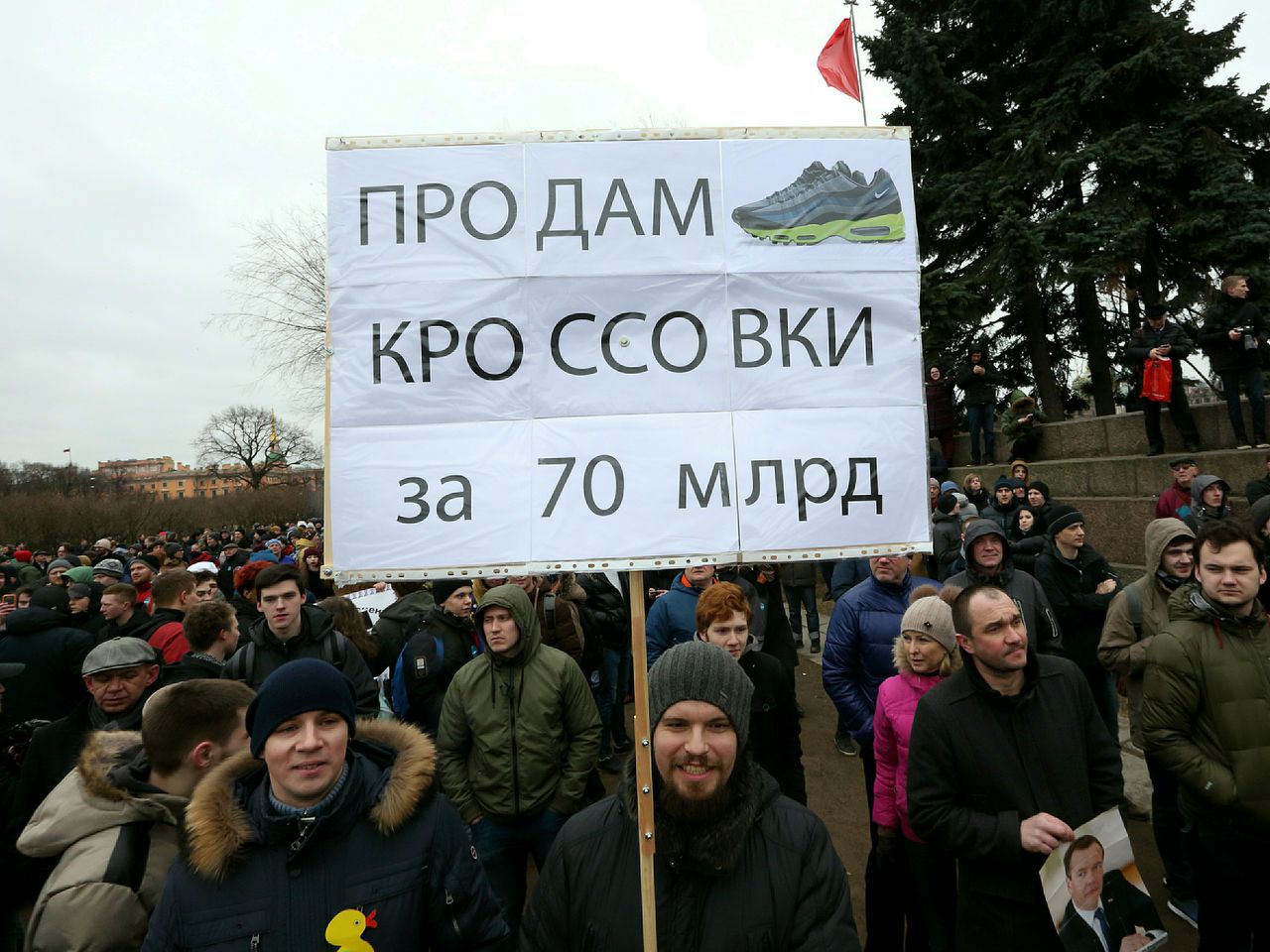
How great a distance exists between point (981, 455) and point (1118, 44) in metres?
8.25

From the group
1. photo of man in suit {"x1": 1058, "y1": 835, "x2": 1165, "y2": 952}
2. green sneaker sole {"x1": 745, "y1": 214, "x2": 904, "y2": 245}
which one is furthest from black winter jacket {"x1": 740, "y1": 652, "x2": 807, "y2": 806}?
green sneaker sole {"x1": 745, "y1": 214, "x2": 904, "y2": 245}

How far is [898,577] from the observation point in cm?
402

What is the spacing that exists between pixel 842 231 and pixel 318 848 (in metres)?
2.43

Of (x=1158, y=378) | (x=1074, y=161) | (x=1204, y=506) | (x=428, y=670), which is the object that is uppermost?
(x=1074, y=161)

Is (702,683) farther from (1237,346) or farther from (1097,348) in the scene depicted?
A: (1097,348)

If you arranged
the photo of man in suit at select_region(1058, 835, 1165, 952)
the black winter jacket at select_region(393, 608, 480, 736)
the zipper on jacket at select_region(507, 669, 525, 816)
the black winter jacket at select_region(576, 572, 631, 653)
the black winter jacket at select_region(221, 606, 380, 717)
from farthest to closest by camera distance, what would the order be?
the black winter jacket at select_region(576, 572, 631, 653) < the black winter jacket at select_region(393, 608, 480, 736) < the black winter jacket at select_region(221, 606, 380, 717) < the zipper on jacket at select_region(507, 669, 525, 816) < the photo of man in suit at select_region(1058, 835, 1165, 952)

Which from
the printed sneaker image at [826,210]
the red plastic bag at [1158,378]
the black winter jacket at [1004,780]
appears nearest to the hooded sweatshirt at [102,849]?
the black winter jacket at [1004,780]

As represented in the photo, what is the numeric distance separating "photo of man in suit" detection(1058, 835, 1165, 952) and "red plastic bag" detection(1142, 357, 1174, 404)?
892 centimetres

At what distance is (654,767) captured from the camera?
2.08 metres

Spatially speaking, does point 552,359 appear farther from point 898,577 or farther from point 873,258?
point 898,577

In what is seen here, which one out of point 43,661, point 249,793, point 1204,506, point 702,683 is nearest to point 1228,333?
point 1204,506

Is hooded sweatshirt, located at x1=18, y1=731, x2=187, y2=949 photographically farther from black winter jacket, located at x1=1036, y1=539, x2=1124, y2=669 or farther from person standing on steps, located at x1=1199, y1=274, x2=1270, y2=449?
person standing on steps, located at x1=1199, y1=274, x2=1270, y2=449

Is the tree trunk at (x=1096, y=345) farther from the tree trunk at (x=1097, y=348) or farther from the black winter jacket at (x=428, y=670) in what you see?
the black winter jacket at (x=428, y=670)

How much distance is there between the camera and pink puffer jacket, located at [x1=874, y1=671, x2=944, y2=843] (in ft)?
10.2
